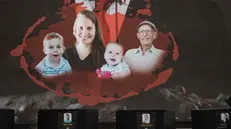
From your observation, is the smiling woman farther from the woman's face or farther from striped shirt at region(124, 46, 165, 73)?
striped shirt at region(124, 46, 165, 73)

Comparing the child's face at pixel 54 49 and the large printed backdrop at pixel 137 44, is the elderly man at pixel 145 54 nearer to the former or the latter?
the large printed backdrop at pixel 137 44

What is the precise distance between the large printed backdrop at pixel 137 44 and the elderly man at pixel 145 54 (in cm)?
6

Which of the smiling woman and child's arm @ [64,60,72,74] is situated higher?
the smiling woman

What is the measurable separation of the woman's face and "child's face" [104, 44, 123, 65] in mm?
167

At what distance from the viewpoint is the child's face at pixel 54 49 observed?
2.85 metres

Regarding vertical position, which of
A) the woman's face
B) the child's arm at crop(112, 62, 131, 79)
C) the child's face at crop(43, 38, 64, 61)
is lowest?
the child's arm at crop(112, 62, 131, 79)

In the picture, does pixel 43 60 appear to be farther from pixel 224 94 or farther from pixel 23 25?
pixel 224 94

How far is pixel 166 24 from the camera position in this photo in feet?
9.32

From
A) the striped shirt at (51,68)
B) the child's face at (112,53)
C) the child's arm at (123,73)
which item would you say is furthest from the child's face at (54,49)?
the child's arm at (123,73)

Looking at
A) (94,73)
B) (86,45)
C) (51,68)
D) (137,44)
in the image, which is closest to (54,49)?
(51,68)

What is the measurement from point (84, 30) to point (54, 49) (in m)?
0.29

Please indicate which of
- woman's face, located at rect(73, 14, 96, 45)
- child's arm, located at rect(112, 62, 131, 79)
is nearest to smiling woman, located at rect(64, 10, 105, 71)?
woman's face, located at rect(73, 14, 96, 45)

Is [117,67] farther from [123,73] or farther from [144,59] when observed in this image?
[144,59]

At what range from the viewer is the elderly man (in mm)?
2811
